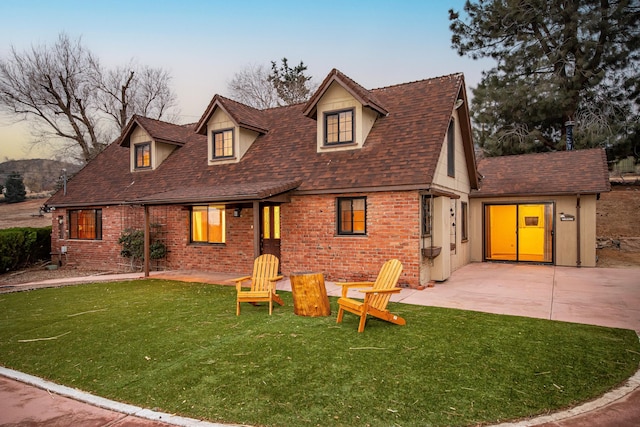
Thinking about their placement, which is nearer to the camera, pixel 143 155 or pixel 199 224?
pixel 199 224

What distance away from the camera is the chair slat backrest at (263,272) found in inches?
325

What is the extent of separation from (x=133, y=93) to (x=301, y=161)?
77.1 feet

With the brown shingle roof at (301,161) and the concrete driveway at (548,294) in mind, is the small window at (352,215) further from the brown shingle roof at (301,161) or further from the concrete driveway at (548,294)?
the concrete driveway at (548,294)

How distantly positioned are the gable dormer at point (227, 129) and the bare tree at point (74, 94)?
18279 mm

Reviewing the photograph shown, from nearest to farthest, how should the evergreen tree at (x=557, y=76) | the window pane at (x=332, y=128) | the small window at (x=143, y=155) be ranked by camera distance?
the window pane at (x=332, y=128) < the small window at (x=143, y=155) < the evergreen tree at (x=557, y=76)

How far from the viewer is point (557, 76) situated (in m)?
24.4

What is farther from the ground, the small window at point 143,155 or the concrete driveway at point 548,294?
the small window at point 143,155

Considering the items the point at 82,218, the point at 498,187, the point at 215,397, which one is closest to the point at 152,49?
the point at 82,218

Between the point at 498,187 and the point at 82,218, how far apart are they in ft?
55.6

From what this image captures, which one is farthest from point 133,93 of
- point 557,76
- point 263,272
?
point 557,76

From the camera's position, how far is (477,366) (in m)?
4.64

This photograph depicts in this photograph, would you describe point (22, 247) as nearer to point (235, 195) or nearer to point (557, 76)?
point (235, 195)

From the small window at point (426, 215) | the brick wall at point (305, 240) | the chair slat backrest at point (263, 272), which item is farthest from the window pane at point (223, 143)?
the small window at point (426, 215)

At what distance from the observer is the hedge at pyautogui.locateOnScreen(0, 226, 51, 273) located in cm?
1451
